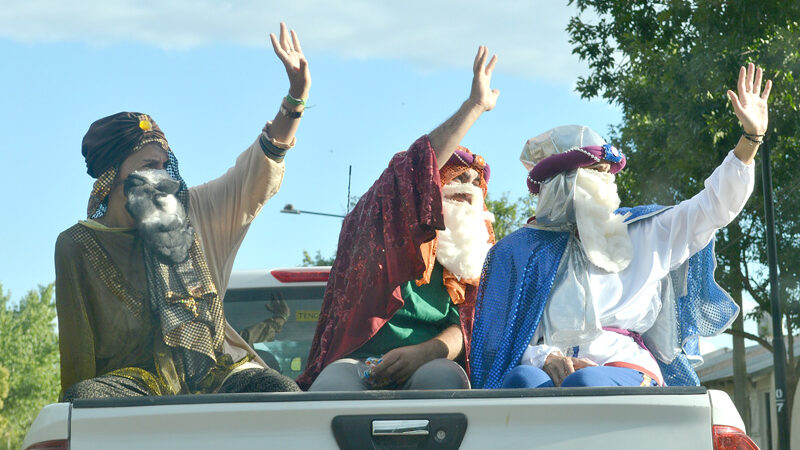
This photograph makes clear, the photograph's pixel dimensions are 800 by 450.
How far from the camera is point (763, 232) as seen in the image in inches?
641

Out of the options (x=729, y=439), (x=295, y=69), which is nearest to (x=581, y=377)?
(x=729, y=439)

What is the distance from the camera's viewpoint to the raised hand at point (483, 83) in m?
4.03

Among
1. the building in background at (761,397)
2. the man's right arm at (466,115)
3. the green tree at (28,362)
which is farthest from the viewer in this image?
the green tree at (28,362)

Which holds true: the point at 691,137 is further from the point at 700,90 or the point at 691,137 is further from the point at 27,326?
the point at 27,326

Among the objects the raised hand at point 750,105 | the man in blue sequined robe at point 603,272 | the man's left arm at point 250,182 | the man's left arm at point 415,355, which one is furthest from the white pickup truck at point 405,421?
the raised hand at point 750,105

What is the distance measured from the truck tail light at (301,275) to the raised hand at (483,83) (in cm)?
137

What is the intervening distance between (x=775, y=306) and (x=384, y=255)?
1229 cm

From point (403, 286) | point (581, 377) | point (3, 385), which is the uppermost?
point (403, 286)

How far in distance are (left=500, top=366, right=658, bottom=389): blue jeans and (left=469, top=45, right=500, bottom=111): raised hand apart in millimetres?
1105

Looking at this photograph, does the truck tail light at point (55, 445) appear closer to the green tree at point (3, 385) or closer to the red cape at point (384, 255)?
the red cape at point (384, 255)

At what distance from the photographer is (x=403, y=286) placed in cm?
409

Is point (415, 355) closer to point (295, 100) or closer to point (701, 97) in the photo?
point (295, 100)

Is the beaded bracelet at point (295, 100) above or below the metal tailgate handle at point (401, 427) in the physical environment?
above

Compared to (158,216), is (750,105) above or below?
above
